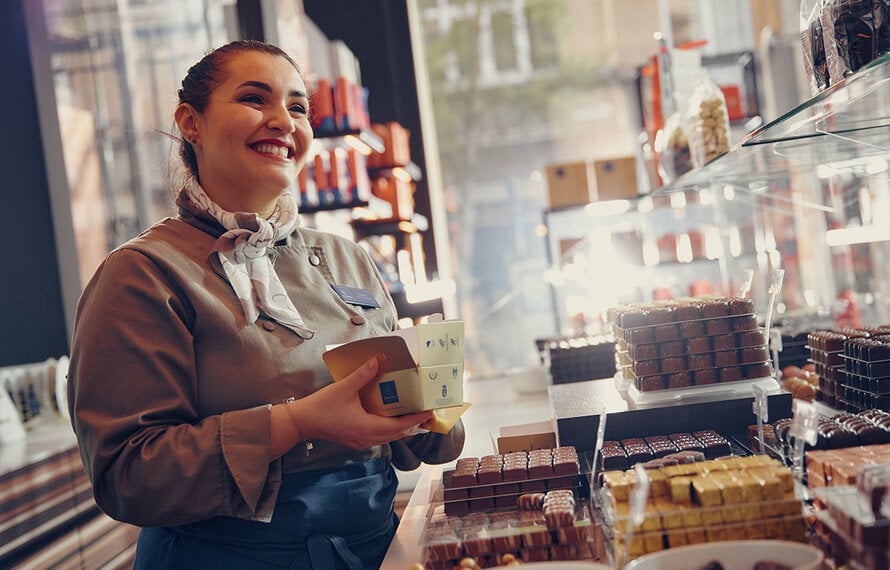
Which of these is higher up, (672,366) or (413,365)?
(413,365)

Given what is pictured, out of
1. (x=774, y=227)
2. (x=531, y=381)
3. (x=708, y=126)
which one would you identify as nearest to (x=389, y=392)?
(x=708, y=126)

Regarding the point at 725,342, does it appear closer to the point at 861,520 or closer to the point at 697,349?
the point at 697,349

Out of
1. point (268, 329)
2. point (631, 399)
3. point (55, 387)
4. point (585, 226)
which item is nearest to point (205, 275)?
point (268, 329)

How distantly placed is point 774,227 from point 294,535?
815 centimetres

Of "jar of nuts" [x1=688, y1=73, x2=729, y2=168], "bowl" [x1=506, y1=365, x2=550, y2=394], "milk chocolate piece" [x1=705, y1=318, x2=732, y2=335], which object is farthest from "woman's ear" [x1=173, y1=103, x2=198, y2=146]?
"bowl" [x1=506, y1=365, x2=550, y2=394]

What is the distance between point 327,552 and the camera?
1674mm

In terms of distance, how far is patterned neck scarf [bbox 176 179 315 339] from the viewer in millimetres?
1726

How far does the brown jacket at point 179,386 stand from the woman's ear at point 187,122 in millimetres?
216

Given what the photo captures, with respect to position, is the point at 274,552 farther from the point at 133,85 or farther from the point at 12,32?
the point at 133,85

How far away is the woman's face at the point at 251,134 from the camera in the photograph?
1777mm

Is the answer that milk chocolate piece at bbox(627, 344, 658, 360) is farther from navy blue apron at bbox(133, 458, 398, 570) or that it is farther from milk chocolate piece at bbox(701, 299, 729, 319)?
navy blue apron at bbox(133, 458, 398, 570)

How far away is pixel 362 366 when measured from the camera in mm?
1477

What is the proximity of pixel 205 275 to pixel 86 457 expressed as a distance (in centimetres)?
40

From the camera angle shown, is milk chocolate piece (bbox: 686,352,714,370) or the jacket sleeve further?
milk chocolate piece (bbox: 686,352,714,370)
